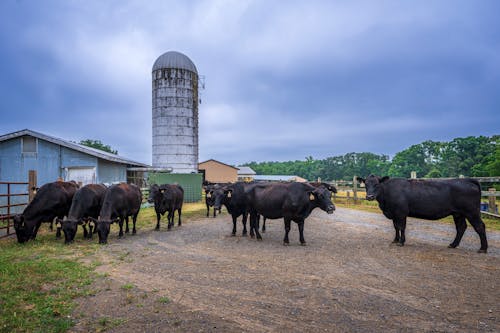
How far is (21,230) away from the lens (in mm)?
9578

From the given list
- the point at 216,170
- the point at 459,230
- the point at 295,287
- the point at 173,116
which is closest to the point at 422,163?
the point at 216,170

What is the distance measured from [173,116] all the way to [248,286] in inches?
919

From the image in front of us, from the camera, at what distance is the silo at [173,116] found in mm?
27375

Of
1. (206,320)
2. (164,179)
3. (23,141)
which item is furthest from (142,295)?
(164,179)

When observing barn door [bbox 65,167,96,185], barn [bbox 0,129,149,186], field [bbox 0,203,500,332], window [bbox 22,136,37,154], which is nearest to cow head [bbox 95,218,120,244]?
field [bbox 0,203,500,332]

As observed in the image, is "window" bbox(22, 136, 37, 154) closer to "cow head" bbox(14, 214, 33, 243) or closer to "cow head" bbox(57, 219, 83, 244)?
"cow head" bbox(14, 214, 33, 243)

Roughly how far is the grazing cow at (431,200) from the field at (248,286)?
0.73 metres

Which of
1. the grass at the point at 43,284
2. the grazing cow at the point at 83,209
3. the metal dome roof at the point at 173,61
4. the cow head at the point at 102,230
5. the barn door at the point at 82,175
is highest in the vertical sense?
the metal dome roof at the point at 173,61

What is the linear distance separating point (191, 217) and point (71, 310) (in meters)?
11.7

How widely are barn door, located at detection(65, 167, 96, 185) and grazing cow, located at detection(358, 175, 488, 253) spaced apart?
15087 millimetres

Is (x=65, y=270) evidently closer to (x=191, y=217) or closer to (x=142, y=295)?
(x=142, y=295)

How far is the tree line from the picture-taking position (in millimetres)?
46675

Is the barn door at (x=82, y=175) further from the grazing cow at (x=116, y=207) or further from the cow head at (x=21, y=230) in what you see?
the cow head at (x=21, y=230)

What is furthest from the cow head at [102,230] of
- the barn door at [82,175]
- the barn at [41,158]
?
the barn door at [82,175]
